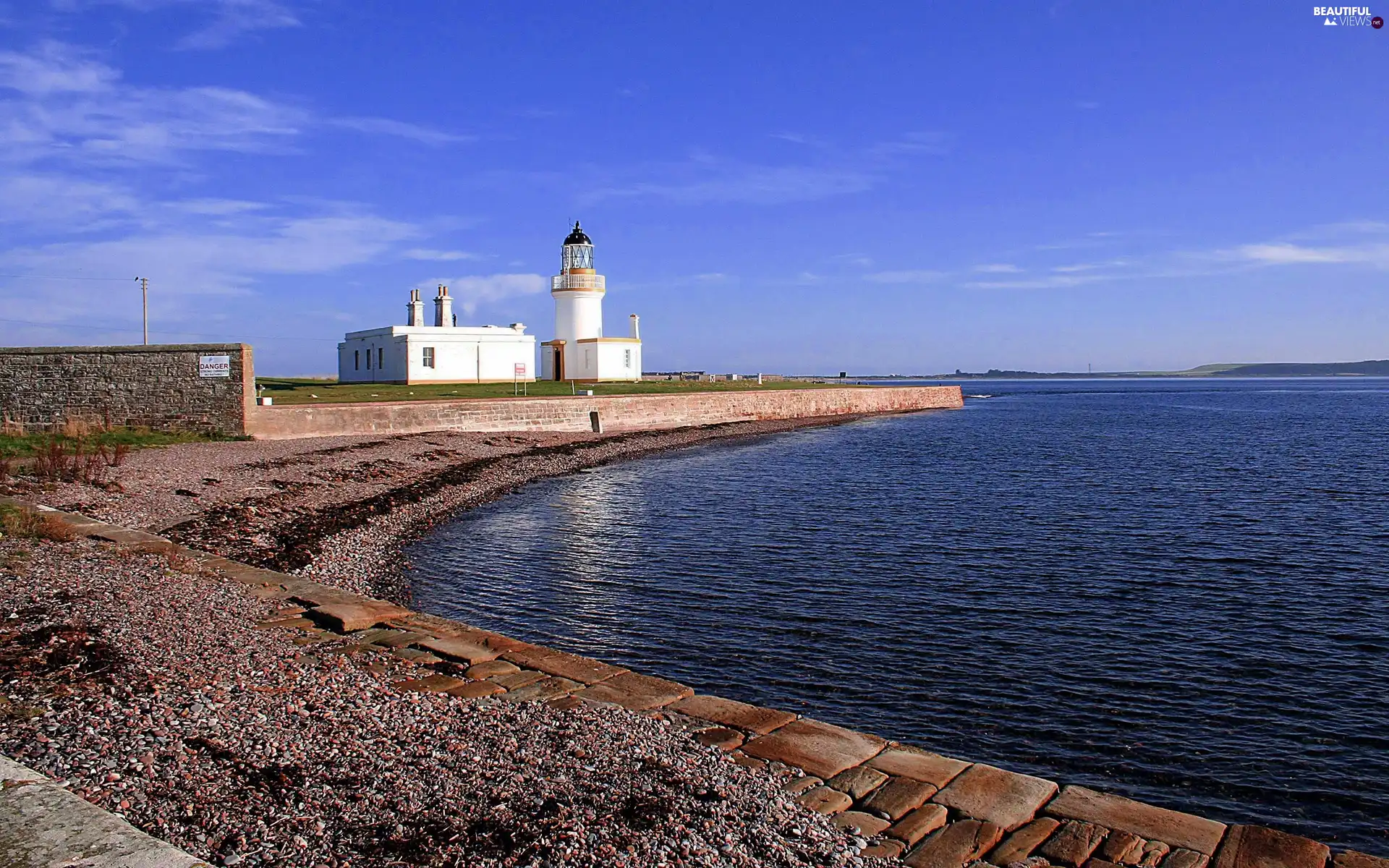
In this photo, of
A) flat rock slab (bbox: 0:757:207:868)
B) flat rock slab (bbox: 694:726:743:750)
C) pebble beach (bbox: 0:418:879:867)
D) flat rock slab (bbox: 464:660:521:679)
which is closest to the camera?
flat rock slab (bbox: 0:757:207:868)

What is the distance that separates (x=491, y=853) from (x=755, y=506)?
53.1 ft

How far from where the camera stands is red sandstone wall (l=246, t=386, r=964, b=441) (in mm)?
27359

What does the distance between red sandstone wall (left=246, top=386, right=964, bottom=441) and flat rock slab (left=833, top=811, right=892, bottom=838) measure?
78.2 feet

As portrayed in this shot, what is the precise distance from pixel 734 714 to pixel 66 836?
3.89m

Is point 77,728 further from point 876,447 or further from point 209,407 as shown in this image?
point 876,447

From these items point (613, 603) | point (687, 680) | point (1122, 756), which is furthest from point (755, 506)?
point (1122, 756)

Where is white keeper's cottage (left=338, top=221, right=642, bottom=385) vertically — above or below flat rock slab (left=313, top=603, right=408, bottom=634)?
above

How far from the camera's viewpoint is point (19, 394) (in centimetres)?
2511

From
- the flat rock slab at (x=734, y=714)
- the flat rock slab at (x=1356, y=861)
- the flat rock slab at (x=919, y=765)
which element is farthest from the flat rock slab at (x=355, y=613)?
the flat rock slab at (x=1356, y=861)

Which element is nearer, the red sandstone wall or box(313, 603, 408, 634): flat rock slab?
box(313, 603, 408, 634): flat rock slab

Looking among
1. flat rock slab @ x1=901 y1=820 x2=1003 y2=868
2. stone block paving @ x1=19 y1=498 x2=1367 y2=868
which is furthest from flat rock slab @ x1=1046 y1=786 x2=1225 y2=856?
flat rock slab @ x1=901 y1=820 x2=1003 y2=868

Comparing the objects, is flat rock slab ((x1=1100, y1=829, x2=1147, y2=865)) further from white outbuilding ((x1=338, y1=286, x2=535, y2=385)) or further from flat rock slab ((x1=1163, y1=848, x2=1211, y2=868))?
white outbuilding ((x1=338, y1=286, x2=535, y2=385))

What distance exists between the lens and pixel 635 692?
7.05 metres

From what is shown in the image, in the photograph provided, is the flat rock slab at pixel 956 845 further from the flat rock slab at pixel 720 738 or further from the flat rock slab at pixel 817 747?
the flat rock slab at pixel 720 738
